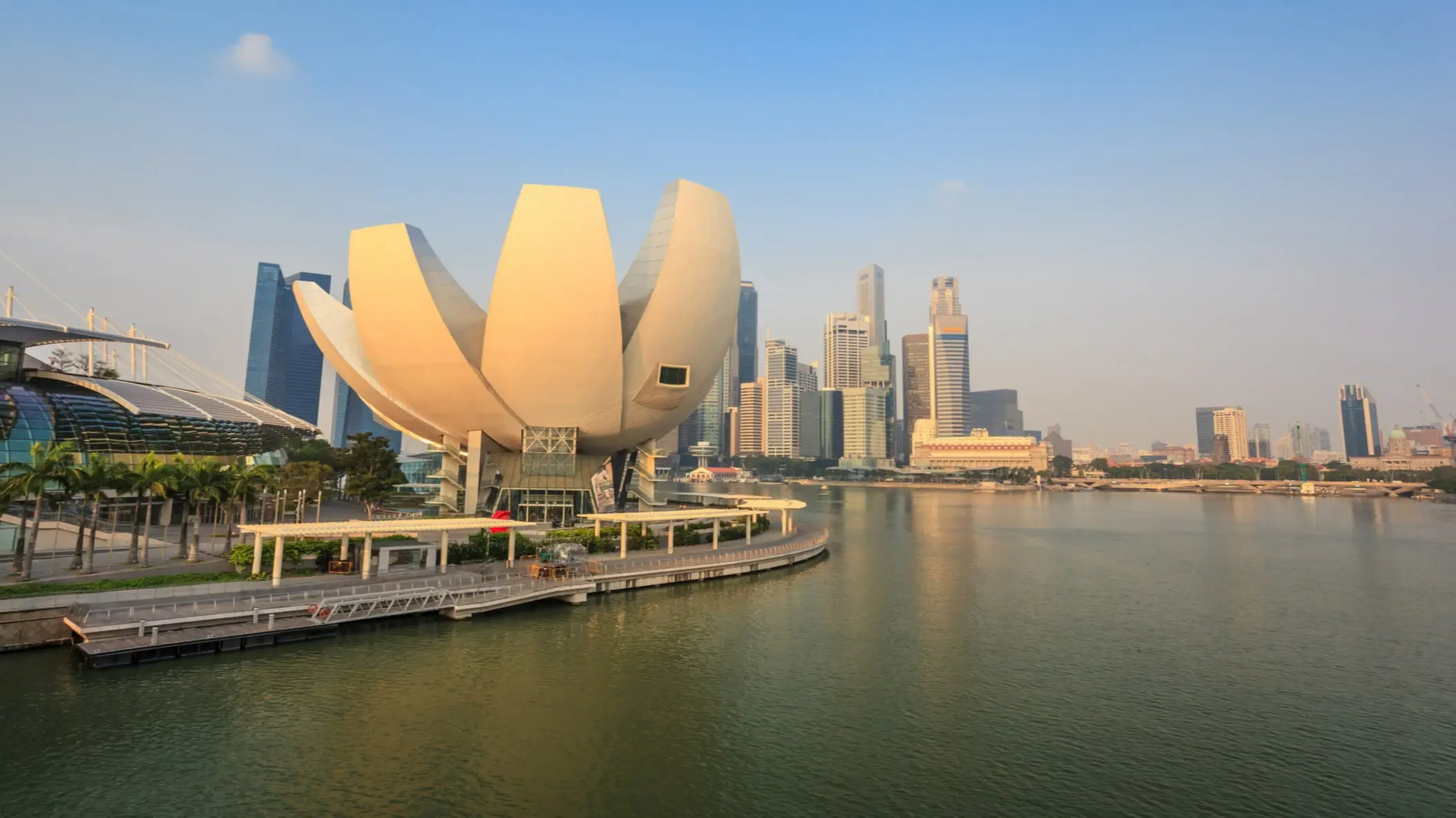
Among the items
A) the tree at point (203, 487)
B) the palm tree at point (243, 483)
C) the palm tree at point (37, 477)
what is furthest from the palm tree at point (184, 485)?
the palm tree at point (37, 477)

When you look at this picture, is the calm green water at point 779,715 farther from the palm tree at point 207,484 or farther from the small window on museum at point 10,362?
the small window on museum at point 10,362

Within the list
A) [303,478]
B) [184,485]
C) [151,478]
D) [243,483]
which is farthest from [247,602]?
[303,478]

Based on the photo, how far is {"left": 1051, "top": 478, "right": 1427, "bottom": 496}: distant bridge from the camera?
6240 inches

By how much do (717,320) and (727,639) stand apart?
2564 cm

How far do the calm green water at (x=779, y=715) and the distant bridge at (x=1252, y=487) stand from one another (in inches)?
6334

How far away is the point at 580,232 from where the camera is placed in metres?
40.7

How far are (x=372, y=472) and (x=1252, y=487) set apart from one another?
199 metres

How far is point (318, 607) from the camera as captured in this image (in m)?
25.2

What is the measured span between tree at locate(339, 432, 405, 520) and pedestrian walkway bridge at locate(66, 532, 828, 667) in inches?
732

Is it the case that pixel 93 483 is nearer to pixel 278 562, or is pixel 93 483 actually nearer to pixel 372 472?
pixel 278 562

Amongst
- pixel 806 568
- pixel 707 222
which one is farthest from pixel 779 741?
pixel 707 222

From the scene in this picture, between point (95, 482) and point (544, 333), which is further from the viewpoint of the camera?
point (544, 333)

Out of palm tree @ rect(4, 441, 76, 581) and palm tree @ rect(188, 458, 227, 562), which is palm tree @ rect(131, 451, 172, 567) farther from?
palm tree @ rect(4, 441, 76, 581)

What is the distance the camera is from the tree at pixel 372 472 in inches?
1863
